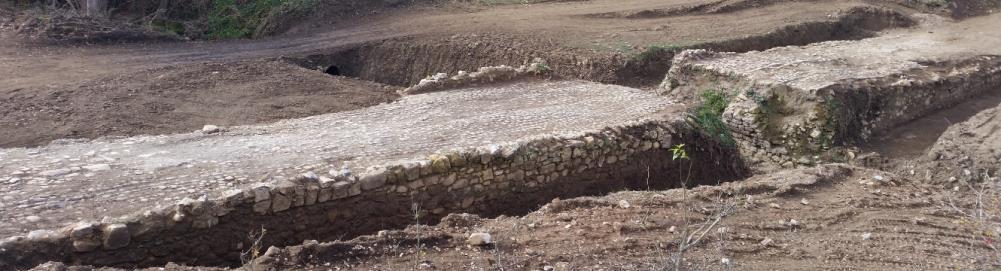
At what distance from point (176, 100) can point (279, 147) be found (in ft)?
10.4

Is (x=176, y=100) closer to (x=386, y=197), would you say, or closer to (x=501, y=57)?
(x=386, y=197)

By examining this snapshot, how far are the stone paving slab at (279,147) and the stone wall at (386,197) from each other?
0.29 meters

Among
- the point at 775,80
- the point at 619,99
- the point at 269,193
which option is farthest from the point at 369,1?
the point at 269,193

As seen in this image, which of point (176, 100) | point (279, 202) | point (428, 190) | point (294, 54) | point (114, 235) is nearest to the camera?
point (114, 235)

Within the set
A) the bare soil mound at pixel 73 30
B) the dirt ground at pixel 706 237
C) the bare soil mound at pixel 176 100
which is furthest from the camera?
the bare soil mound at pixel 73 30

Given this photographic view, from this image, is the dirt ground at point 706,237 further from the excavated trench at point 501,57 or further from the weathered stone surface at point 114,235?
the excavated trench at point 501,57

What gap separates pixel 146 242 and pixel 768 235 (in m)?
5.04

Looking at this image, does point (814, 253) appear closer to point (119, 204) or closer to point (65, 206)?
point (119, 204)

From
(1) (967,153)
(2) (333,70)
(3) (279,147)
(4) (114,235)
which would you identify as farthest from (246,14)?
(1) (967,153)

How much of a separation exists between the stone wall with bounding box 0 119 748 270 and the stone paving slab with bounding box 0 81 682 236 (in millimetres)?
292

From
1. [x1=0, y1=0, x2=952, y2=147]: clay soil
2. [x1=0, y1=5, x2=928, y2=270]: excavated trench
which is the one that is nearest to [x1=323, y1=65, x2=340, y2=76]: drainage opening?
[x1=0, y1=5, x2=928, y2=270]: excavated trench

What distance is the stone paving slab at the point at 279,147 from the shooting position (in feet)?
20.6

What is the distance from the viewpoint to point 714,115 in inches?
402

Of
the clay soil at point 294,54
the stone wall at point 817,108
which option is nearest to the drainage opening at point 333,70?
the clay soil at point 294,54
